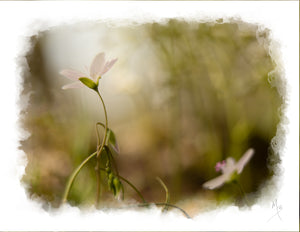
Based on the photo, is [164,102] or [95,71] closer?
[95,71]

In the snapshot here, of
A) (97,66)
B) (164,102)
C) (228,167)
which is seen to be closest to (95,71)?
(97,66)

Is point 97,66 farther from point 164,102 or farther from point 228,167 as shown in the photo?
point 164,102

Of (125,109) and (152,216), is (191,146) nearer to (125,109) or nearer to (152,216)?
(125,109)

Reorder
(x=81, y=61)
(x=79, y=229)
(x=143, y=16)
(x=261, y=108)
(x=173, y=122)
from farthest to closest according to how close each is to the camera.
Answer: (x=261, y=108) → (x=173, y=122) → (x=81, y=61) → (x=143, y=16) → (x=79, y=229)

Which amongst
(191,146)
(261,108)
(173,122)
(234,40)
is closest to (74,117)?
(173,122)

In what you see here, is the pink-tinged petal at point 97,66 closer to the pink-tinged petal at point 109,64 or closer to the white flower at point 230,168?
the pink-tinged petal at point 109,64

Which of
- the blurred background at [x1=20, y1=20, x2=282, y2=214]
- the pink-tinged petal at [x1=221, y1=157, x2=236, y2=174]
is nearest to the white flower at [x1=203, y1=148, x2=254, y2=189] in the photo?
the pink-tinged petal at [x1=221, y1=157, x2=236, y2=174]
